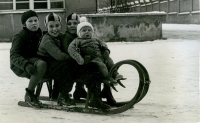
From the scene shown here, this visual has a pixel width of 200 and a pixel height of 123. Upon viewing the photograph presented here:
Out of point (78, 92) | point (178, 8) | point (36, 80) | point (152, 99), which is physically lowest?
point (152, 99)

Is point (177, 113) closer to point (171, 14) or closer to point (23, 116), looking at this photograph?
point (23, 116)

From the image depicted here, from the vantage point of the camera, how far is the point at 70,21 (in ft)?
18.2

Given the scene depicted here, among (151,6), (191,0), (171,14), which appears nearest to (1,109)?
(191,0)

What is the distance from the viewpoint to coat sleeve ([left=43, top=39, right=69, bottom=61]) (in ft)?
16.9

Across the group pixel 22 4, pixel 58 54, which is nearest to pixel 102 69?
pixel 58 54

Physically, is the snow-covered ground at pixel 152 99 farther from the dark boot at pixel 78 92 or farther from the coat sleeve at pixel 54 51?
the coat sleeve at pixel 54 51

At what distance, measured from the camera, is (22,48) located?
546 centimetres

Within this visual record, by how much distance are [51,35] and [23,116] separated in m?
1.16

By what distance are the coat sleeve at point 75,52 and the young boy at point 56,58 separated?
0.14 meters

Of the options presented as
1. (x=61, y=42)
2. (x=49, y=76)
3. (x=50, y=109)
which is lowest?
(x=50, y=109)

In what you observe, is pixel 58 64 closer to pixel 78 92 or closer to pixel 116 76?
pixel 78 92

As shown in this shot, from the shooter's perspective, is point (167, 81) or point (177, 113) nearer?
point (177, 113)

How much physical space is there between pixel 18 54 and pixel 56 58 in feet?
1.71

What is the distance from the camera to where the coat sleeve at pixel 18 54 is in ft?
17.3
